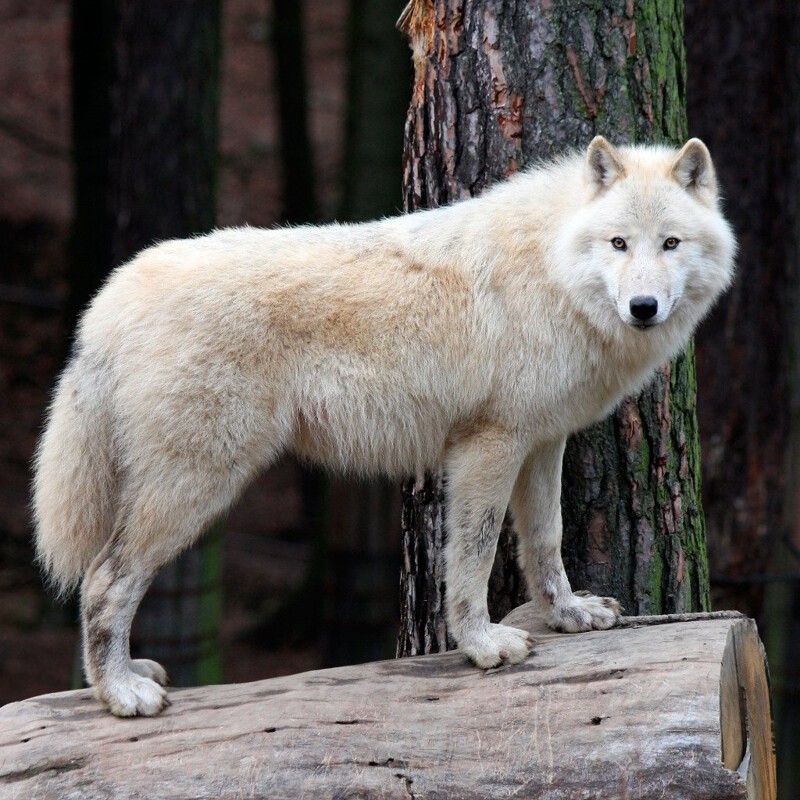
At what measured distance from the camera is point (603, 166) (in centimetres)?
457

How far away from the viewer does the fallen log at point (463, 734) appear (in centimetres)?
395

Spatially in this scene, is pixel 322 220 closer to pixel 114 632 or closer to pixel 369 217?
pixel 369 217

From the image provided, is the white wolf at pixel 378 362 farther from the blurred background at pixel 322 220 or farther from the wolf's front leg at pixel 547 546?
the blurred background at pixel 322 220

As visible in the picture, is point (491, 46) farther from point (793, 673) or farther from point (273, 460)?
point (793, 673)

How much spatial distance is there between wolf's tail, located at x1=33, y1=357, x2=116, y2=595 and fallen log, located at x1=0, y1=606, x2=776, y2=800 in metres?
0.66

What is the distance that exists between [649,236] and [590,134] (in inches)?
43.5

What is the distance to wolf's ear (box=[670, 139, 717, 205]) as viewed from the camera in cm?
452

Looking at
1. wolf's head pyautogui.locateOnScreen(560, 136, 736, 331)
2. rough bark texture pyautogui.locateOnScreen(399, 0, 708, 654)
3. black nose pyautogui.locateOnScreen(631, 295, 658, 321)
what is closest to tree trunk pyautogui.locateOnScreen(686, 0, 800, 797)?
rough bark texture pyautogui.locateOnScreen(399, 0, 708, 654)

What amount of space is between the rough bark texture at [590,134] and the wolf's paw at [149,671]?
147 cm

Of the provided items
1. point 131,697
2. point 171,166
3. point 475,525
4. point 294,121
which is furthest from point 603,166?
point 294,121

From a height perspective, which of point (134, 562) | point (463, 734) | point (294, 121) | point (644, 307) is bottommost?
point (463, 734)

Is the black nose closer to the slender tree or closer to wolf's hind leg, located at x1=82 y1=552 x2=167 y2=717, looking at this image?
wolf's hind leg, located at x1=82 y1=552 x2=167 y2=717

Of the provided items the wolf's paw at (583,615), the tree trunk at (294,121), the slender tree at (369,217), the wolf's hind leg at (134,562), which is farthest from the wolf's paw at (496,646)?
the tree trunk at (294,121)

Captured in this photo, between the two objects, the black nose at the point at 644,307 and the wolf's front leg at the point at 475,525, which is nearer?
the black nose at the point at 644,307
